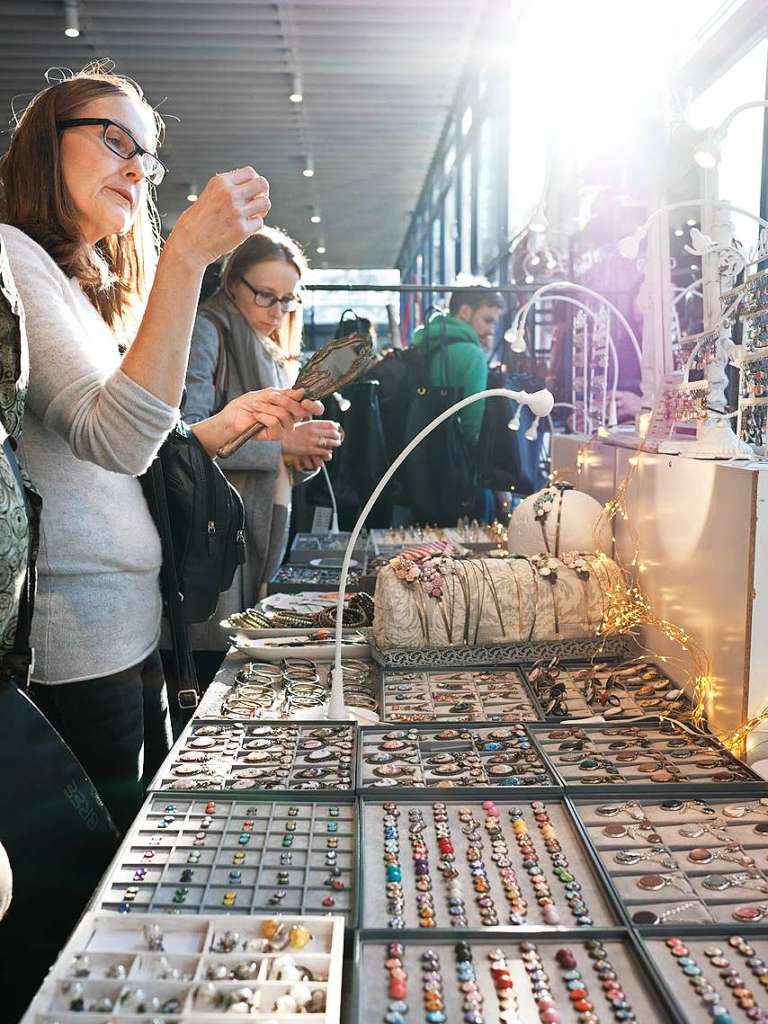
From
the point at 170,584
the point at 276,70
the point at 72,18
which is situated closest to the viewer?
the point at 170,584

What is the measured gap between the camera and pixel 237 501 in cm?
186

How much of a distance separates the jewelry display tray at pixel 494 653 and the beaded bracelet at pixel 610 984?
101 cm

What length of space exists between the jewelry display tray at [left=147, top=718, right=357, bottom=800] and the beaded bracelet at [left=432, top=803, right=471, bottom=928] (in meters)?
0.14

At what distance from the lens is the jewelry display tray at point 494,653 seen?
6.55ft

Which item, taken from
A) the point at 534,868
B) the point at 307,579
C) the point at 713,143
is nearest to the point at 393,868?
the point at 534,868

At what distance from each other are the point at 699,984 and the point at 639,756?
591 mm

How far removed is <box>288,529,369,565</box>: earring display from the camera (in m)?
3.49

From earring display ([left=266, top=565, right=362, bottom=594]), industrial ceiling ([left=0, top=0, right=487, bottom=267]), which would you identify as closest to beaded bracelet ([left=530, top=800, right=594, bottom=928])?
earring display ([left=266, top=565, right=362, bottom=594])

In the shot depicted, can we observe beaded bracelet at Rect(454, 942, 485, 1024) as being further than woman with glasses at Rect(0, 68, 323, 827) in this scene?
No

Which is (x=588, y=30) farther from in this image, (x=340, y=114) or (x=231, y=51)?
(x=340, y=114)

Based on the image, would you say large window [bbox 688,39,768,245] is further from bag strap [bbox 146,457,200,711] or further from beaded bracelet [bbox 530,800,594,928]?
beaded bracelet [bbox 530,800,594,928]

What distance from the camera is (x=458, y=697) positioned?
5.97ft

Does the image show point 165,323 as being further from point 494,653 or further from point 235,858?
point 494,653

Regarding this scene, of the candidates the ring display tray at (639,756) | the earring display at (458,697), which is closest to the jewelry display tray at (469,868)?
the ring display tray at (639,756)
